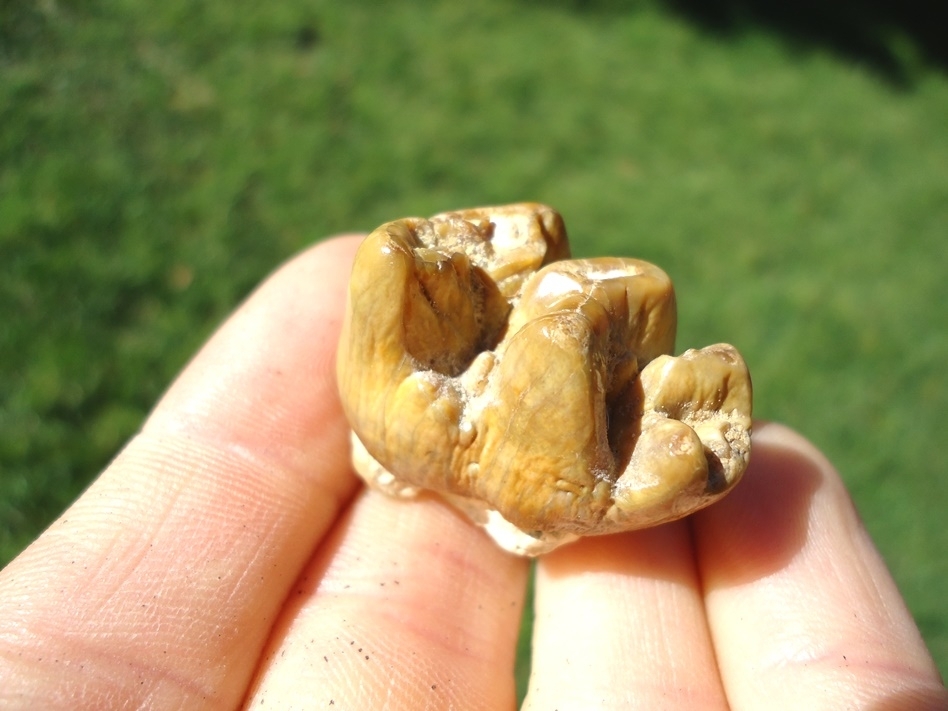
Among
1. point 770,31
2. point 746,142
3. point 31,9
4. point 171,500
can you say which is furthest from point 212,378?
point 770,31

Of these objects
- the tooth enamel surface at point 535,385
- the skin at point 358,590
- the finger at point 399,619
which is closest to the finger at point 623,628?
the skin at point 358,590

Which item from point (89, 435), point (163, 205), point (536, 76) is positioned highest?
point (536, 76)

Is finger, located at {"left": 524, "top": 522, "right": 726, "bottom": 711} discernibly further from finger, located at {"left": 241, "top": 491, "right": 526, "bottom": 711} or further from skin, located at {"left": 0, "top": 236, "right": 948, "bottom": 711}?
finger, located at {"left": 241, "top": 491, "right": 526, "bottom": 711}

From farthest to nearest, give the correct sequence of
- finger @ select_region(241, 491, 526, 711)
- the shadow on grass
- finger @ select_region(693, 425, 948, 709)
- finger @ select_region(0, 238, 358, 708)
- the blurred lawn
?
the shadow on grass, the blurred lawn, finger @ select_region(241, 491, 526, 711), finger @ select_region(693, 425, 948, 709), finger @ select_region(0, 238, 358, 708)

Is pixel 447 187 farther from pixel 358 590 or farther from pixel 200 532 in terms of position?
pixel 200 532

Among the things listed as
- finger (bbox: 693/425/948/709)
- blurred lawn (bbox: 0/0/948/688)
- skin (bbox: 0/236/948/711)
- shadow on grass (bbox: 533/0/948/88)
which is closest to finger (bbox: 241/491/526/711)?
skin (bbox: 0/236/948/711)

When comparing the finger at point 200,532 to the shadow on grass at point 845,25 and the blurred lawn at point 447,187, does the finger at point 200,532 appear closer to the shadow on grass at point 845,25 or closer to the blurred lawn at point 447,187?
the blurred lawn at point 447,187

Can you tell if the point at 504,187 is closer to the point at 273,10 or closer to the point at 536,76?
the point at 536,76
